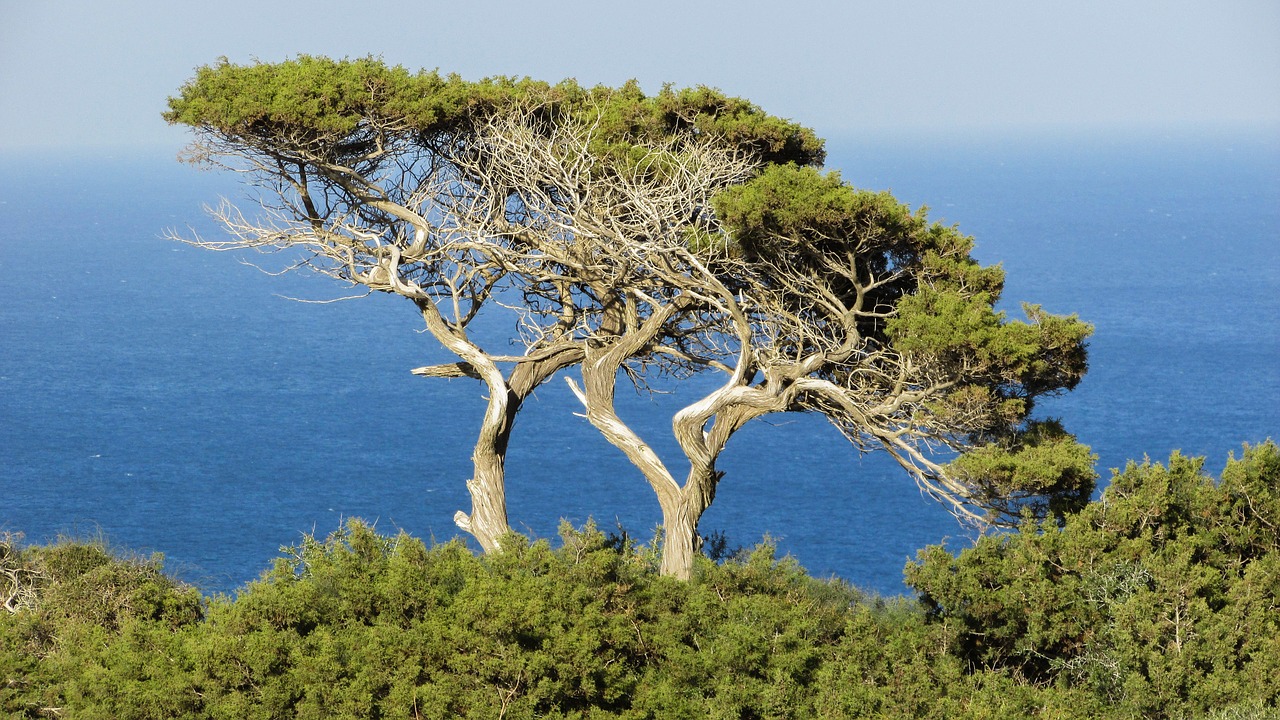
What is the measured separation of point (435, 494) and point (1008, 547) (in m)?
41.3

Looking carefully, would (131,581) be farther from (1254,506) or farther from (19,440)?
(19,440)

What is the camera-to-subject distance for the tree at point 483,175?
13.7 meters

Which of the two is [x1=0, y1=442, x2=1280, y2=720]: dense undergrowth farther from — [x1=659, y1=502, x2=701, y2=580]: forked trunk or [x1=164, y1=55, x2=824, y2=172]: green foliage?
[x1=164, y1=55, x2=824, y2=172]: green foliage

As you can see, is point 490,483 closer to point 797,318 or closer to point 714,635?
point 797,318

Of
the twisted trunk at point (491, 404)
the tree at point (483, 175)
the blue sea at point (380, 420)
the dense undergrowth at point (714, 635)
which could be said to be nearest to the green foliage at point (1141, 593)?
the dense undergrowth at point (714, 635)

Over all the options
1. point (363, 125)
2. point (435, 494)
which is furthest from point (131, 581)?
point (435, 494)

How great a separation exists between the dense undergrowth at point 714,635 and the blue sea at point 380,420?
6636mm

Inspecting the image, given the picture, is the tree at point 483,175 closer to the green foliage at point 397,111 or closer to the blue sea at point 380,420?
the green foliage at point 397,111

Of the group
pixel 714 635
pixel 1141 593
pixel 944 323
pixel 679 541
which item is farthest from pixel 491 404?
pixel 1141 593

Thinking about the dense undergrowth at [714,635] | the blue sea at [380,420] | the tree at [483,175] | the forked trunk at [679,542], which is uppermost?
the blue sea at [380,420]

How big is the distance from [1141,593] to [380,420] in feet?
183

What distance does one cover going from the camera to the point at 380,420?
63.3 meters

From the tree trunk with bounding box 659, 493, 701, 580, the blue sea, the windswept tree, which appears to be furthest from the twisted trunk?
the blue sea

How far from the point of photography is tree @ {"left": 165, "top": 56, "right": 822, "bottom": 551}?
13664mm
